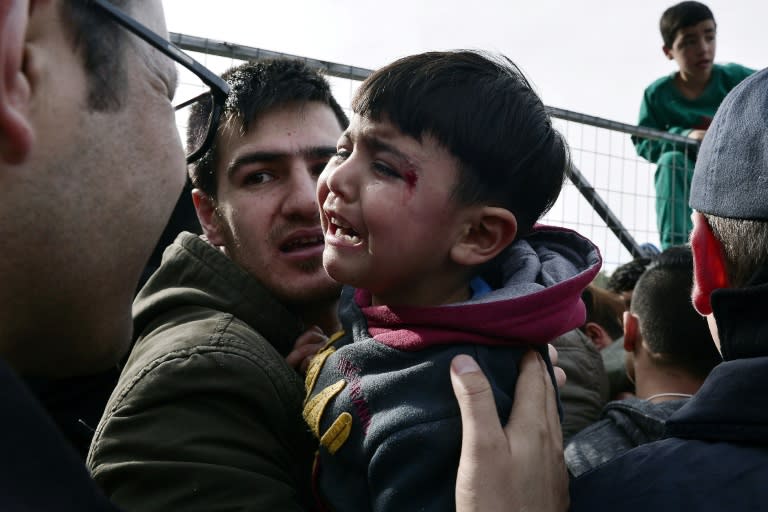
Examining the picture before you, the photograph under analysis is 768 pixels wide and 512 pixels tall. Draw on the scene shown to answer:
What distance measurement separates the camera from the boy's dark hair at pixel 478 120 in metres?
2.07

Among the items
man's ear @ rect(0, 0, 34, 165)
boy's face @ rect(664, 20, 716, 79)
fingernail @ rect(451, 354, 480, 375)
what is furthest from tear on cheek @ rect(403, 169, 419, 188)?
boy's face @ rect(664, 20, 716, 79)

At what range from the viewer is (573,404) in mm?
3484

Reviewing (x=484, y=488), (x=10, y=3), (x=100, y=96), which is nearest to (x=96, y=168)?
(x=100, y=96)

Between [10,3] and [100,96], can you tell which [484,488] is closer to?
[100,96]

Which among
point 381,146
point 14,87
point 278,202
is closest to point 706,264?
point 381,146

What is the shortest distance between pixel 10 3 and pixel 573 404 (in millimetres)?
2881

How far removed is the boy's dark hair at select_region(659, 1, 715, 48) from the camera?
6.53 metres

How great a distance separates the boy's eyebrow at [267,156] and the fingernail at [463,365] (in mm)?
1043

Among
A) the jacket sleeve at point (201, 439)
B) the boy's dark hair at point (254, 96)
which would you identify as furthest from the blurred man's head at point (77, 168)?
the boy's dark hair at point (254, 96)

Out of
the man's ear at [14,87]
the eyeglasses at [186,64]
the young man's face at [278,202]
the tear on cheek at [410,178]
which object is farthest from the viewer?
the young man's face at [278,202]

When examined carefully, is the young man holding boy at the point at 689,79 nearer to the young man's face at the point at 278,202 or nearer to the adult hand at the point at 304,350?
the young man's face at the point at 278,202

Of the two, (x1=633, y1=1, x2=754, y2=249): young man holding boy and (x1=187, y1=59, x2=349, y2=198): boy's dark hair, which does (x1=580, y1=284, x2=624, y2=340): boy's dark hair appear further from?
(x1=187, y1=59, x2=349, y2=198): boy's dark hair

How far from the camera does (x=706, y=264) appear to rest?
6.04 ft

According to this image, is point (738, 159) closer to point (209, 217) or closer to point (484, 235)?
point (484, 235)
